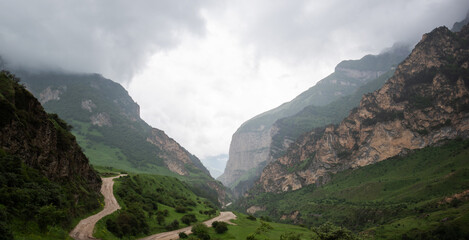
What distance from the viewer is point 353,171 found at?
19738 centimetres

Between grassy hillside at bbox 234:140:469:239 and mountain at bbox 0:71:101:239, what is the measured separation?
7546 cm

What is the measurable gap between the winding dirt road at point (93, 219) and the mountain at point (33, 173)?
1837mm

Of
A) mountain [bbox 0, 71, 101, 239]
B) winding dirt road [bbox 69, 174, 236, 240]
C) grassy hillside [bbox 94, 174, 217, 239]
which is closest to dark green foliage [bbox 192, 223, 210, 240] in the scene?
winding dirt road [bbox 69, 174, 236, 240]

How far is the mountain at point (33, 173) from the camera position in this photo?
27.8m

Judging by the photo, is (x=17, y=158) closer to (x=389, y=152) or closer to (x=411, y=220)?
(x=411, y=220)

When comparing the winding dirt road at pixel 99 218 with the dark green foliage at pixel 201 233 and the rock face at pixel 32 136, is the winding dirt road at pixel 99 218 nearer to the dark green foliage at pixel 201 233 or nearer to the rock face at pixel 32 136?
the dark green foliage at pixel 201 233

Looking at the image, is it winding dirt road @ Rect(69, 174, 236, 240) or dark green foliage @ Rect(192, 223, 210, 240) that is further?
dark green foliage @ Rect(192, 223, 210, 240)

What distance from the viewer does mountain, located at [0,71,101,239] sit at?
91.2 ft

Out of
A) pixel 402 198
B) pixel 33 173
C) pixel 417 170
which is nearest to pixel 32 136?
pixel 33 173

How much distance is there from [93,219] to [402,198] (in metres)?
134

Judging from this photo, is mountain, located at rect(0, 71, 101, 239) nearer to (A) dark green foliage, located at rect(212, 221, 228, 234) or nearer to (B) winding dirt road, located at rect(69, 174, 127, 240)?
(B) winding dirt road, located at rect(69, 174, 127, 240)

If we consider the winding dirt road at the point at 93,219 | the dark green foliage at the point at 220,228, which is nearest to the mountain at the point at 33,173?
the winding dirt road at the point at 93,219

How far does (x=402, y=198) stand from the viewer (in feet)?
394

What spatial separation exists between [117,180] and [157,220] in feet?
113
